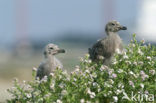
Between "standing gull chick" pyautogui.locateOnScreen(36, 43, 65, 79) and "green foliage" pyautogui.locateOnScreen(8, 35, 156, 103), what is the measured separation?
68 cm

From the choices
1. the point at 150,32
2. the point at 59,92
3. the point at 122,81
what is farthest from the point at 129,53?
the point at 150,32

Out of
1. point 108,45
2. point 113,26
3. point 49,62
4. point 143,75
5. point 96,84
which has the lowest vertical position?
point 96,84

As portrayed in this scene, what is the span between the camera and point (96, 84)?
952cm

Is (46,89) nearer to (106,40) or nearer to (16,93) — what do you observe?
(16,93)

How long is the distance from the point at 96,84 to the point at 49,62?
1.51m

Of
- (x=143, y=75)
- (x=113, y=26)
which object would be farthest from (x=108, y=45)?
(x=143, y=75)

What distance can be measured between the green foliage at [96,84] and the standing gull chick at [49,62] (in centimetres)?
68

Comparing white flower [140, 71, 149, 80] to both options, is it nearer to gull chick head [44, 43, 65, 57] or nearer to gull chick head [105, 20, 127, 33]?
gull chick head [44, 43, 65, 57]

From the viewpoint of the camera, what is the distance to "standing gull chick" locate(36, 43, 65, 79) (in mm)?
10664

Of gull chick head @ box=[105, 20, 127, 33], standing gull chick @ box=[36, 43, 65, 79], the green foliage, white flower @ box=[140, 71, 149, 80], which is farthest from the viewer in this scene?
gull chick head @ box=[105, 20, 127, 33]

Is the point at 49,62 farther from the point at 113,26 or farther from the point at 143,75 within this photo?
the point at 143,75

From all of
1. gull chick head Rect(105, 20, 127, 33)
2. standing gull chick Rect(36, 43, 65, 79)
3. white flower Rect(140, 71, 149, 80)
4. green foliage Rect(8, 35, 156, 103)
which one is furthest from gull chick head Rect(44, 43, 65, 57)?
white flower Rect(140, 71, 149, 80)

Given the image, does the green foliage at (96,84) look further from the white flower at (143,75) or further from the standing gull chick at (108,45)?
the standing gull chick at (108,45)

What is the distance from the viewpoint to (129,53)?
10.7 meters
